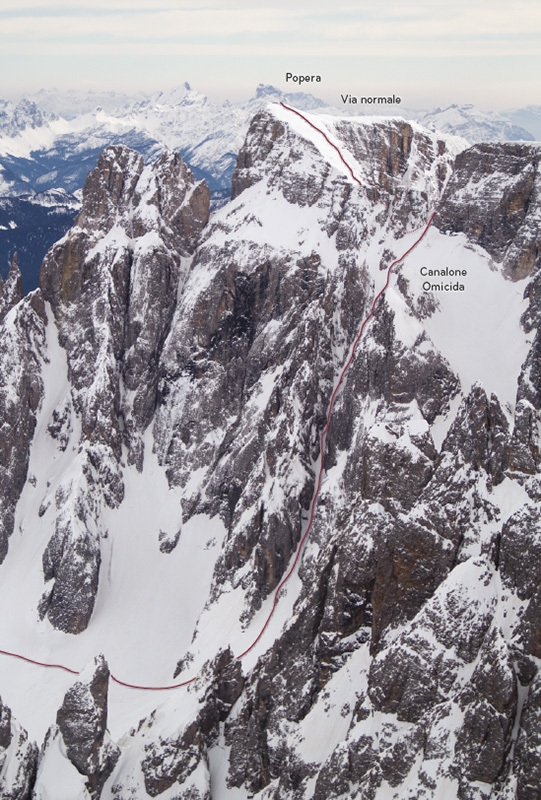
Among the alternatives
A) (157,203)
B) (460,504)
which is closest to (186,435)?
(157,203)

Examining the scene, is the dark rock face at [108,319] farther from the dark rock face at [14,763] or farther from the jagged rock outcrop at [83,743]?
the dark rock face at [14,763]

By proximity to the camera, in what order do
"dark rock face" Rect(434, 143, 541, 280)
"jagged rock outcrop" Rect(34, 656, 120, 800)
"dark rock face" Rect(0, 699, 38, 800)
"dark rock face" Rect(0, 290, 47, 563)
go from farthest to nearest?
"dark rock face" Rect(0, 290, 47, 563)
"dark rock face" Rect(434, 143, 541, 280)
"jagged rock outcrop" Rect(34, 656, 120, 800)
"dark rock face" Rect(0, 699, 38, 800)

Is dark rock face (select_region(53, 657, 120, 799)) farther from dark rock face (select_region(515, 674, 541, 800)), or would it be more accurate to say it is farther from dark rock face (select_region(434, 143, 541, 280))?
dark rock face (select_region(434, 143, 541, 280))

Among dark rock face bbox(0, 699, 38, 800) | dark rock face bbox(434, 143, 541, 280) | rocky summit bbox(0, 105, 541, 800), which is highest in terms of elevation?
dark rock face bbox(434, 143, 541, 280)

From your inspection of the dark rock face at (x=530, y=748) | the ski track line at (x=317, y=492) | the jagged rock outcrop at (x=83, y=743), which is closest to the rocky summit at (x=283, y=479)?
the dark rock face at (x=530, y=748)

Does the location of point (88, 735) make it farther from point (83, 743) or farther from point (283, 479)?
point (283, 479)

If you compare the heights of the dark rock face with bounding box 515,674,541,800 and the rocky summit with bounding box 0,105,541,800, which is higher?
the rocky summit with bounding box 0,105,541,800

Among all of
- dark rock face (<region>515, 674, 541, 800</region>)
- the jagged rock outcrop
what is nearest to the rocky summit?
dark rock face (<region>515, 674, 541, 800</region>)

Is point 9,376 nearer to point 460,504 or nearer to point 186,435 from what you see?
point 186,435

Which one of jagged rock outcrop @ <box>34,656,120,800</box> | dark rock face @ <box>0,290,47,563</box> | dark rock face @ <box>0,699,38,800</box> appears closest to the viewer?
dark rock face @ <box>0,699,38,800</box>
